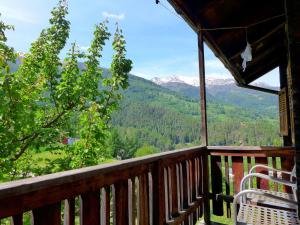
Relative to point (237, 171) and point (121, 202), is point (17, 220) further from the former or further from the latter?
point (237, 171)

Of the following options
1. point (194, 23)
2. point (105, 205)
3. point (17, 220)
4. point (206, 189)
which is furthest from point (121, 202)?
point (194, 23)

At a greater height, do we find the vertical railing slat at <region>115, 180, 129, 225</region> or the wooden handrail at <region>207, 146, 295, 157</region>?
the wooden handrail at <region>207, 146, 295, 157</region>

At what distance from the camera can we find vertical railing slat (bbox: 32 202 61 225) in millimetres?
1223

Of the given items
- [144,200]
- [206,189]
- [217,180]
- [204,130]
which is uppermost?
[204,130]

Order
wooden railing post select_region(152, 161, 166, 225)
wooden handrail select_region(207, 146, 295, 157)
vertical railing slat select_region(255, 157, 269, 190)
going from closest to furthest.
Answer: wooden railing post select_region(152, 161, 166, 225) < wooden handrail select_region(207, 146, 295, 157) < vertical railing slat select_region(255, 157, 269, 190)

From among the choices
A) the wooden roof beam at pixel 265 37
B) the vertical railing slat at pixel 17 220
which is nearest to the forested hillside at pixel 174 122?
the wooden roof beam at pixel 265 37

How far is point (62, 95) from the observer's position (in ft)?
26.5

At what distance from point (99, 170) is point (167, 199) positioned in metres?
1.40

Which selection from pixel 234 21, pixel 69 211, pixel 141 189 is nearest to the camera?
pixel 69 211

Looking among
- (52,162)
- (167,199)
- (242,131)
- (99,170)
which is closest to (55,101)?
(52,162)

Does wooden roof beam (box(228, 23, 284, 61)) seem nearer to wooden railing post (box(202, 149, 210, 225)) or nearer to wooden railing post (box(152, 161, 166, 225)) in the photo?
wooden railing post (box(202, 149, 210, 225))

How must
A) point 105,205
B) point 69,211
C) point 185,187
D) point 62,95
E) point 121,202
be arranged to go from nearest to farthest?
point 69,211 < point 105,205 < point 121,202 < point 185,187 < point 62,95

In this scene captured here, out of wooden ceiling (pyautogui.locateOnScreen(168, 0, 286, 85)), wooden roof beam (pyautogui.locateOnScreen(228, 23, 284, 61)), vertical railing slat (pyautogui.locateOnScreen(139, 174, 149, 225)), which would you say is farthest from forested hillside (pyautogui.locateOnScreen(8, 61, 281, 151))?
vertical railing slat (pyautogui.locateOnScreen(139, 174, 149, 225))

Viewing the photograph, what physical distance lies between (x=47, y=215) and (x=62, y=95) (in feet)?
23.6
